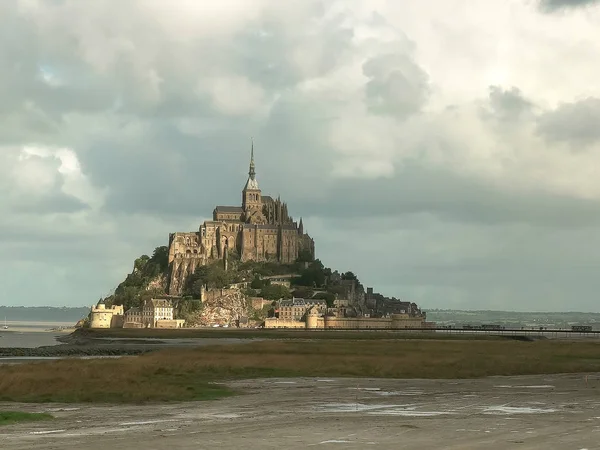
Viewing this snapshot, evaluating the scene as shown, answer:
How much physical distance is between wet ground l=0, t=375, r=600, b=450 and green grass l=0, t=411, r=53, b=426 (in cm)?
56

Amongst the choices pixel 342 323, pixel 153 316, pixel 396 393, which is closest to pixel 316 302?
pixel 342 323

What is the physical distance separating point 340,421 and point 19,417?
10.9 meters

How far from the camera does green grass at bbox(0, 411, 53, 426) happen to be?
29394 millimetres

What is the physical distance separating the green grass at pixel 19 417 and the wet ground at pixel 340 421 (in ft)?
1.84

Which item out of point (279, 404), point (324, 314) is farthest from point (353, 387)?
point (324, 314)

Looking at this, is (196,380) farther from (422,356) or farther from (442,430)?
(422,356)

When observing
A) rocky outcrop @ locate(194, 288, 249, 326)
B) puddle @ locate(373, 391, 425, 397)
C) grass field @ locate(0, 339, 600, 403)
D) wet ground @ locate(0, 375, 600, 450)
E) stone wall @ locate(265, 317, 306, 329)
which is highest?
rocky outcrop @ locate(194, 288, 249, 326)

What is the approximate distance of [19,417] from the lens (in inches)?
1190

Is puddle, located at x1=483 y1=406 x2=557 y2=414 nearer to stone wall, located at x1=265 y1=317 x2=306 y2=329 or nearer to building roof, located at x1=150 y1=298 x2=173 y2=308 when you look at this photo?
stone wall, located at x1=265 y1=317 x2=306 y2=329

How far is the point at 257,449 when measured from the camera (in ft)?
77.6

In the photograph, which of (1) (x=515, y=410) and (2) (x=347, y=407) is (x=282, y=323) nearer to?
(2) (x=347, y=407)

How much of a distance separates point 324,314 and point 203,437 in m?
168

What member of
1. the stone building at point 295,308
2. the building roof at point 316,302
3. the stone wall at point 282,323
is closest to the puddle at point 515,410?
the stone wall at point 282,323

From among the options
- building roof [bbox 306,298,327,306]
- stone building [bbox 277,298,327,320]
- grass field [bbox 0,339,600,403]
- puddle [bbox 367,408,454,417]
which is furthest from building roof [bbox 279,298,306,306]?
puddle [bbox 367,408,454,417]
